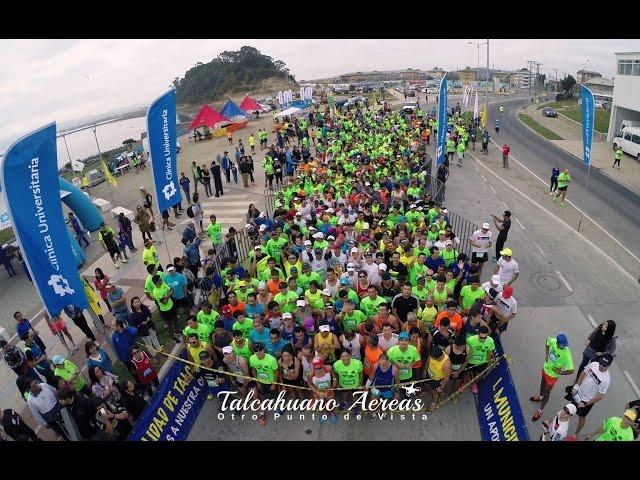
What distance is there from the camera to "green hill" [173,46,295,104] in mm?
106750

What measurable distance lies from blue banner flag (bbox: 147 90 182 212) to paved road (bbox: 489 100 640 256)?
546 inches

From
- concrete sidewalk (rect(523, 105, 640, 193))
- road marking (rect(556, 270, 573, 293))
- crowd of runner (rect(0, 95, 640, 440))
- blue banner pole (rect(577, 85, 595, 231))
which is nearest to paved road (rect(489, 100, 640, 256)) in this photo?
concrete sidewalk (rect(523, 105, 640, 193))

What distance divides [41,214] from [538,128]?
4335 cm

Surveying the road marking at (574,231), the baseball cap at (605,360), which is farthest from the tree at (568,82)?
the baseball cap at (605,360)

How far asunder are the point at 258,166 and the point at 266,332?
19.7 metres

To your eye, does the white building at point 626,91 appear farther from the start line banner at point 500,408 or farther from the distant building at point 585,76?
the distant building at point 585,76

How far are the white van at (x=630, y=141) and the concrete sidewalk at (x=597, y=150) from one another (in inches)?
17.6

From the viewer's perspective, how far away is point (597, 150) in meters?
28.6

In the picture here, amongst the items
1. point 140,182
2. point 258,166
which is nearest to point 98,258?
point 140,182

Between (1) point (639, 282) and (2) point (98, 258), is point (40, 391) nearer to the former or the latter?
(2) point (98, 258)

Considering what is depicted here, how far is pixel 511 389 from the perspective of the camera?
6.20 meters

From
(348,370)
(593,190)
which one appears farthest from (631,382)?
(593,190)

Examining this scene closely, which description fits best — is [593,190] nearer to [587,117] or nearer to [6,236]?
[587,117]

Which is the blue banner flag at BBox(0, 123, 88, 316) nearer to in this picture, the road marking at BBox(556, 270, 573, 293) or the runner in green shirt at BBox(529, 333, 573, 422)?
the runner in green shirt at BBox(529, 333, 573, 422)
